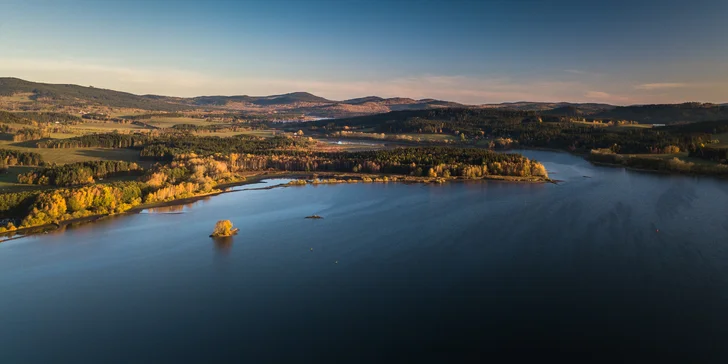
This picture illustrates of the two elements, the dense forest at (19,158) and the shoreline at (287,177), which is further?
the dense forest at (19,158)

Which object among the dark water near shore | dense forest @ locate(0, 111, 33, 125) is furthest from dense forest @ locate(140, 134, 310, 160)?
the dark water near shore

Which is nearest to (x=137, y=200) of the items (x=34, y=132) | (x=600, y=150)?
(x=34, y=132)

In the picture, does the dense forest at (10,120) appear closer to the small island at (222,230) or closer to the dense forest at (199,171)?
the dense forest at (199,171)

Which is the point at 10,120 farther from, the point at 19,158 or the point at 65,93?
the point at 65,93

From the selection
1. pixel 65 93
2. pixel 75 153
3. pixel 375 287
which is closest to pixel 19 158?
pixel 75 153

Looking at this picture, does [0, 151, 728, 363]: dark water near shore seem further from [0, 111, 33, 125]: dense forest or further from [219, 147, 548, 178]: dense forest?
[0, 111, 33, 125]: dense forest

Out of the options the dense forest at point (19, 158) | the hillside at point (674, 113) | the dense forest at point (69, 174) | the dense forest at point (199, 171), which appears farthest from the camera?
the hillside at point (674, 113)

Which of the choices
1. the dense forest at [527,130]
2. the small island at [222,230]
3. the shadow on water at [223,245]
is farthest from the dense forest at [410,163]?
the shadow on water at [223,245]
